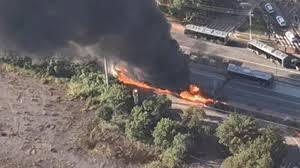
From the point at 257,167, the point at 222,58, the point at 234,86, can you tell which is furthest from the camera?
the point at 222,58

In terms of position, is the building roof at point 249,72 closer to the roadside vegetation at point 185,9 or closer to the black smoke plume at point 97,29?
the black smoke plume at point 97,29

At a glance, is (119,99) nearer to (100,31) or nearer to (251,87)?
(100,31)

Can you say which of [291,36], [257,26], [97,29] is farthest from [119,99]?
[291,36]

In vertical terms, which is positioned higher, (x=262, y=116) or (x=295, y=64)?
(x=295, y=64)

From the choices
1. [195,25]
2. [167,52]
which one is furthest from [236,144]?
[195,25]

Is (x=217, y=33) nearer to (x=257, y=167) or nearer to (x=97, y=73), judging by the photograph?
(x=97, y=73)

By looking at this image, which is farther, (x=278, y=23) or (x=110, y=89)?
(x=278, y=23)
